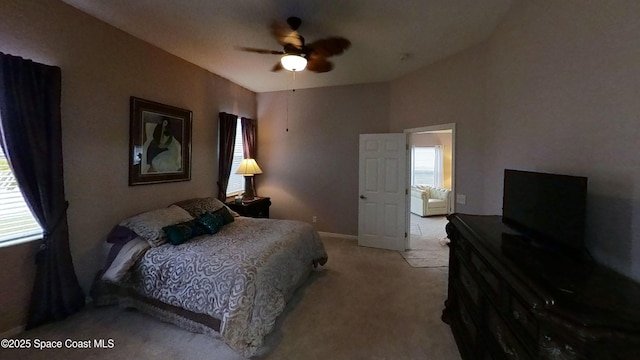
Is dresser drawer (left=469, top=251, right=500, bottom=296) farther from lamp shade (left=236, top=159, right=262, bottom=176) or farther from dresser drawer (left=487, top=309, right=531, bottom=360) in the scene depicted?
lamp shade (left=236, top=159, right=262, bottom=176)

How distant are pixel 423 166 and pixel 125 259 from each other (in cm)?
844

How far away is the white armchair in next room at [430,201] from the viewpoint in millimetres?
6941

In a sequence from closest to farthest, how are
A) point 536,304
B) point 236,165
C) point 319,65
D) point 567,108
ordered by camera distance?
point 536,304 → point 567,108 → point 319,65 → point 236,165

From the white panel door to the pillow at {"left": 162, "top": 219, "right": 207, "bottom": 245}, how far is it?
271cm

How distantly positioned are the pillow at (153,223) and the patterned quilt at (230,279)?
0.45 feet

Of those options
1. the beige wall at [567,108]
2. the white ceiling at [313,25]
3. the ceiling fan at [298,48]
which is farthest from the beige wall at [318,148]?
the beige wall at [567,108]

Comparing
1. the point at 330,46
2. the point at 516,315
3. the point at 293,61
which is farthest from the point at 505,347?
the point at 330,46

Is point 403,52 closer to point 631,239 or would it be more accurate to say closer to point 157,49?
point 631,239

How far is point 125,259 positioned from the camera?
7.88 ft

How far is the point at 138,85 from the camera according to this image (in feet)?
10.0

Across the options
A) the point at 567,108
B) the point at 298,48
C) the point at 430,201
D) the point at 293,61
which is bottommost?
the point at 430,201

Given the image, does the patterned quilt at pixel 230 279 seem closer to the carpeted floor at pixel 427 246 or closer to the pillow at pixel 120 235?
the pillow at pixel 120 235

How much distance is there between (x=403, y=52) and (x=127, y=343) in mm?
4269

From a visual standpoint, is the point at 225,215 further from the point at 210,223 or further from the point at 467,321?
the point at 467,321
